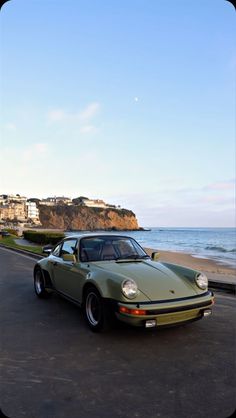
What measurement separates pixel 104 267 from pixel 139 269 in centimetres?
56

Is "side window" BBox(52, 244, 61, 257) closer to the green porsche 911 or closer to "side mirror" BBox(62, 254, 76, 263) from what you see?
the green porsche 911

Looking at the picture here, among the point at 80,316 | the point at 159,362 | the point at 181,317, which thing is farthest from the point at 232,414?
the point at 80,316

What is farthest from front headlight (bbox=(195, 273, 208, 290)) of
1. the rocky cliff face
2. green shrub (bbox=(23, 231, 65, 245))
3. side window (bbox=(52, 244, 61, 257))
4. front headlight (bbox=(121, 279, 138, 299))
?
the rocky cliff face

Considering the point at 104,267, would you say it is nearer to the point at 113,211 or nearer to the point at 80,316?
the point at 80,316

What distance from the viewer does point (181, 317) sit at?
4527mm

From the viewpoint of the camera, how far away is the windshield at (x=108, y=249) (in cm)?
574

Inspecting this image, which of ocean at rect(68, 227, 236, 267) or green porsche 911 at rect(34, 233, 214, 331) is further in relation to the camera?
ocean at rect(68, 227, 236, 267)

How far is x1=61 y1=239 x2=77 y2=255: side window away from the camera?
20.2 feet

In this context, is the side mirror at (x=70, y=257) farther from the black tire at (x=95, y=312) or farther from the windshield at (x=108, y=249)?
the black tire at (x=95, y=312)

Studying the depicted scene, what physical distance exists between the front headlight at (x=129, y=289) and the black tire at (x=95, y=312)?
0.44 m

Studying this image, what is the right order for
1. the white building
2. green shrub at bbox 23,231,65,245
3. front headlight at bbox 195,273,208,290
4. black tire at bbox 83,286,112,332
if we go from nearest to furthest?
black tire at bbox 83,286,112,332, front headlight at bbox 195,273,208,290, green shrub at bbox 23,231,65,245, the white building

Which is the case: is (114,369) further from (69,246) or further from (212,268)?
(212,268)

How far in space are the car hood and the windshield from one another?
307 millimetres

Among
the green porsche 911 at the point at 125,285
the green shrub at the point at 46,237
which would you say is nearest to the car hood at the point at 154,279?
the green porsche 911 at the point at 125,285
